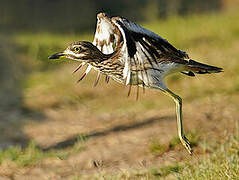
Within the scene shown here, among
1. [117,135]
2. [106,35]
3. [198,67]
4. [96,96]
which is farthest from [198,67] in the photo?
[96,96]

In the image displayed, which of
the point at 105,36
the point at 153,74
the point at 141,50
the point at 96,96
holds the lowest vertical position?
the point at 96,96

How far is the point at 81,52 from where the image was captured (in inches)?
118

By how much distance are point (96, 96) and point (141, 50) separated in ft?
12.9

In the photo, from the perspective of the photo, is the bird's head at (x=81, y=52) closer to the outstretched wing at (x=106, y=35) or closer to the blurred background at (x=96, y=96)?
the outstretched wing at (x=106, y=35)

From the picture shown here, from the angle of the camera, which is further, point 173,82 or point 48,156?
point 173,82

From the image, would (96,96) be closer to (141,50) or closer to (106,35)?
(106,35)

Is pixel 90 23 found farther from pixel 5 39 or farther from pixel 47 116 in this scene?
pixel 47 116

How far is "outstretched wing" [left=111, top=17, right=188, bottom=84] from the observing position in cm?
265

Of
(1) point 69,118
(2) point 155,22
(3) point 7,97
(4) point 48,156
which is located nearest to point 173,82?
(1) point 69,118

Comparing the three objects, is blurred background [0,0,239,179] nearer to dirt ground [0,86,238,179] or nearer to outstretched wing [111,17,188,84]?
dirt ground [0,86,238,179]

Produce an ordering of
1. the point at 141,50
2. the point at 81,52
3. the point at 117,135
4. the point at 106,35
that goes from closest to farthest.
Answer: the point at 141,50, the point at 81,52, the point at 106,35, the point at 117,135

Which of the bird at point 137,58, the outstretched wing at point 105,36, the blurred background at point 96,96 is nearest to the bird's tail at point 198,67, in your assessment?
the bird at point 137,58

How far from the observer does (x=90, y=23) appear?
11.2 meters

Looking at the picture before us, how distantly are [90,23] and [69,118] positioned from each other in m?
5.95
